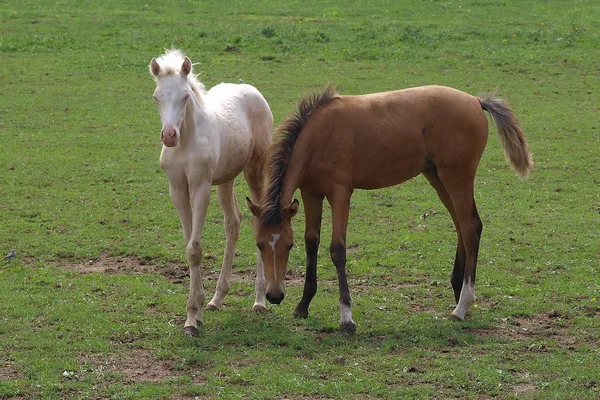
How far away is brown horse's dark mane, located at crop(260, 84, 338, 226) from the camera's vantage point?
7578 millimetres

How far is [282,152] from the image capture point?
778 cm

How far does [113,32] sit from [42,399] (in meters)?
18.4

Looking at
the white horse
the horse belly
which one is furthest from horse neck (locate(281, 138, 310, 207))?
the horse belly

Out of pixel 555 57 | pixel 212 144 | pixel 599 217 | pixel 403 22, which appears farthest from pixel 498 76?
pixel 212 144

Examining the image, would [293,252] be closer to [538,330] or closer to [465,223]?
[465,223]

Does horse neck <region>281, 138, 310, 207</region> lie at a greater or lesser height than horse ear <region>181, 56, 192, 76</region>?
lesser

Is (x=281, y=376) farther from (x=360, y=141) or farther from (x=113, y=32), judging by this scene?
(x=113, y=32)

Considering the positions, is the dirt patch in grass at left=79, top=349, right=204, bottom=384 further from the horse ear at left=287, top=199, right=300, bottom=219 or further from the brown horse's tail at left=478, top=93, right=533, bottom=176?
the brown horse's tail at left=478, top=93, right=533, bottom=176

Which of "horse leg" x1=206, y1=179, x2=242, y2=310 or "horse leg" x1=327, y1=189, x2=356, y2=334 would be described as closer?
"horse leg" x1=327, y1=189, x2=356, y2=334

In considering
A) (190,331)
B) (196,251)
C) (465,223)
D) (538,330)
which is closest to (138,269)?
(196,251)

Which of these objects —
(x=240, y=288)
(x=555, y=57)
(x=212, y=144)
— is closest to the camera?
(x=212, y=144)

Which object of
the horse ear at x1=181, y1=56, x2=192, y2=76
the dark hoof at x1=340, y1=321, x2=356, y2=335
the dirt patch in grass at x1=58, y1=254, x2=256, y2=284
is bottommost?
the dirt patch in grass at x1=58, y1=254, x2=256, y2=284

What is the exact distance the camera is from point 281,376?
658cm

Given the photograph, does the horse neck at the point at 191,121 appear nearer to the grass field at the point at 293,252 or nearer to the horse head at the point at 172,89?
the horse head at the point at 172,89
